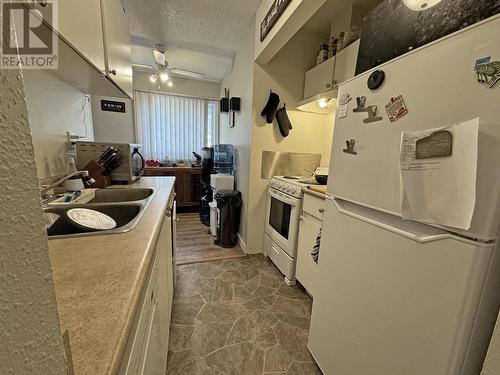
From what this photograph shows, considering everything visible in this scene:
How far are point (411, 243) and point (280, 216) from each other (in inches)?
56.2

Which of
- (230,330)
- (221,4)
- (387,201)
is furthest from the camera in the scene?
(221,4)

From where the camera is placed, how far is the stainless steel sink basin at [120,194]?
4.73ft

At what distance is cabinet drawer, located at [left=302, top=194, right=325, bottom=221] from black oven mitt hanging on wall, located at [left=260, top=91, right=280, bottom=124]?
0.98 metres

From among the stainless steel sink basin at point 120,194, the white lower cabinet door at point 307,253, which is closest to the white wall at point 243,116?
the white lower cabinet door at point 307,253

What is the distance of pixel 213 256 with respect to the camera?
2.41 m

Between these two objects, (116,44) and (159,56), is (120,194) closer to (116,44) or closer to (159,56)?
(116,44)

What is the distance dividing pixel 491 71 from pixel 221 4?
2.19 meters

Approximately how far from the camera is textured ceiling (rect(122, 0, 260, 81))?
6.58 ft

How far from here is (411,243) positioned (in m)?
0.72

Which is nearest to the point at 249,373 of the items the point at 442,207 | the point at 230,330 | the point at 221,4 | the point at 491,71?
the point at 230,330

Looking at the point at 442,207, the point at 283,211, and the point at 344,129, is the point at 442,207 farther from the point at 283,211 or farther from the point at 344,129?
the point at 283,211

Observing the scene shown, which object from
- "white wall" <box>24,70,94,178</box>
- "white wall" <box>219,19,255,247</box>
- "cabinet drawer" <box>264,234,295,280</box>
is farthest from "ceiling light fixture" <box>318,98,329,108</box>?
"white wall" <box>24,70,94,178</box>

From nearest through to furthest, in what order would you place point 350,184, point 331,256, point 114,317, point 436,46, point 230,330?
point 114,317
point 436,46
point 350,184
point 331,256
point 230,330

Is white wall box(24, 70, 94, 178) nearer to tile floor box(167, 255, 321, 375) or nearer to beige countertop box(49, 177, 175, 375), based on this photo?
beige countertop box(49, 177, 175, 375)
